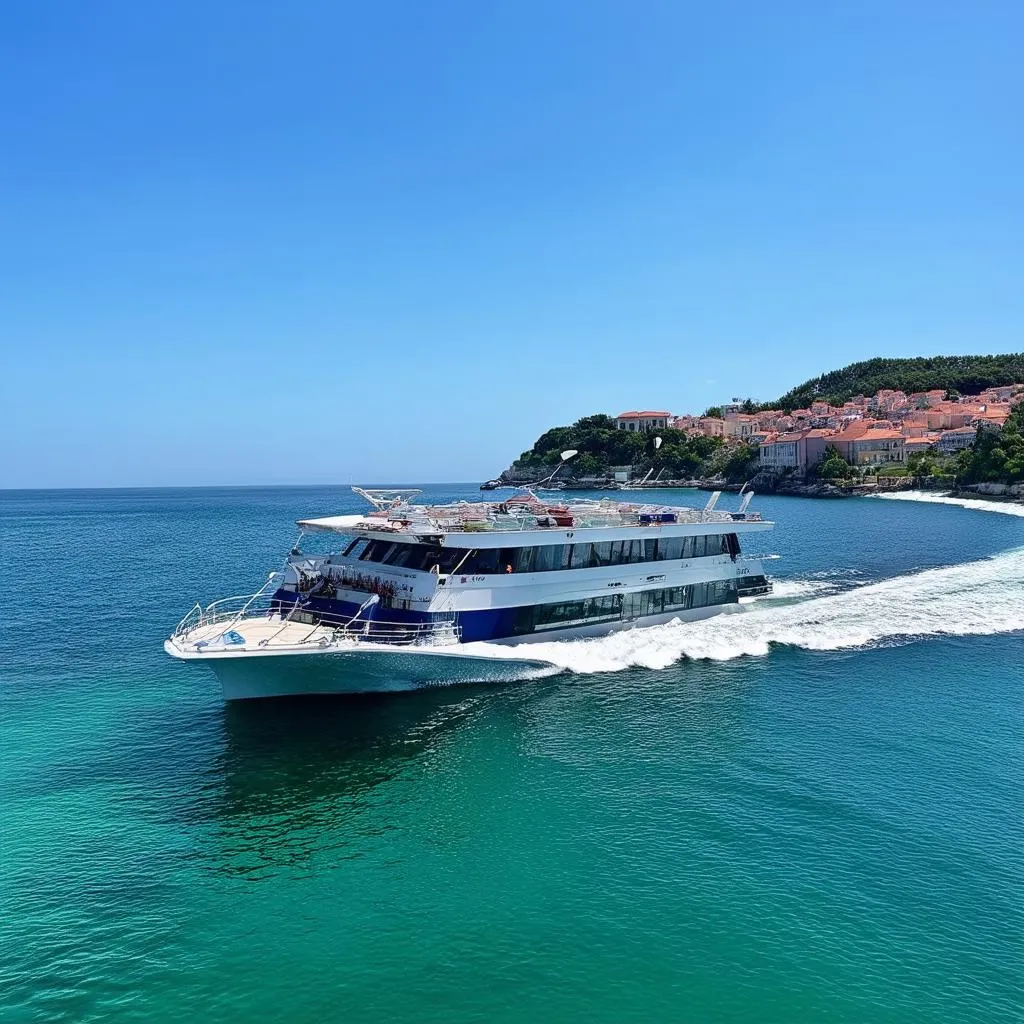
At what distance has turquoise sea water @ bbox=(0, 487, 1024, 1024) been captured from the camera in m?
11.5

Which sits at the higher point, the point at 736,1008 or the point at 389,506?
the point at 389,506

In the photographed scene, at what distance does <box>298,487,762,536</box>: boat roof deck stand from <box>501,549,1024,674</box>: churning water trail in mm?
4492

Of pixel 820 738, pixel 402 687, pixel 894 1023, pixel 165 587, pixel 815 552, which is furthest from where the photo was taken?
pixel 815 552

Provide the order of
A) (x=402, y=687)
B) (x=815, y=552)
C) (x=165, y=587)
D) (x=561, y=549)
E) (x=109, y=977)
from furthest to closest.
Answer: (x=815, y=552) < (x=165, y=587) < (x=561, y=549) < (x=402, y=687) < (x=109, y=977)

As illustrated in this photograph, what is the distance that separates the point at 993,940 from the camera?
486 inches

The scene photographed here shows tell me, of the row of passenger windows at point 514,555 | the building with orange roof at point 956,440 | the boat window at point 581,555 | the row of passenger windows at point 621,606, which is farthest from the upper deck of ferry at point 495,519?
the building with orange roof at point 956,440

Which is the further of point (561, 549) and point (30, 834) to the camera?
point (561, 549)

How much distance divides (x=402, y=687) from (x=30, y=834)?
10.5 m

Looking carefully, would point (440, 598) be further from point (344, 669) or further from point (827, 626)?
point (827, 626)

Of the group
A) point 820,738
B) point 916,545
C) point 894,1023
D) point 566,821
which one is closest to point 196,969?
point 566,821

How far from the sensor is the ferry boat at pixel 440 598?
2198 cm

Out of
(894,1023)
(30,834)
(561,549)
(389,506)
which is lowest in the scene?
(894,1023)

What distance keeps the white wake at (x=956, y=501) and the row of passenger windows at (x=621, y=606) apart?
219ft

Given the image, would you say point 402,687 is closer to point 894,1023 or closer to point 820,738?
point 820,738
